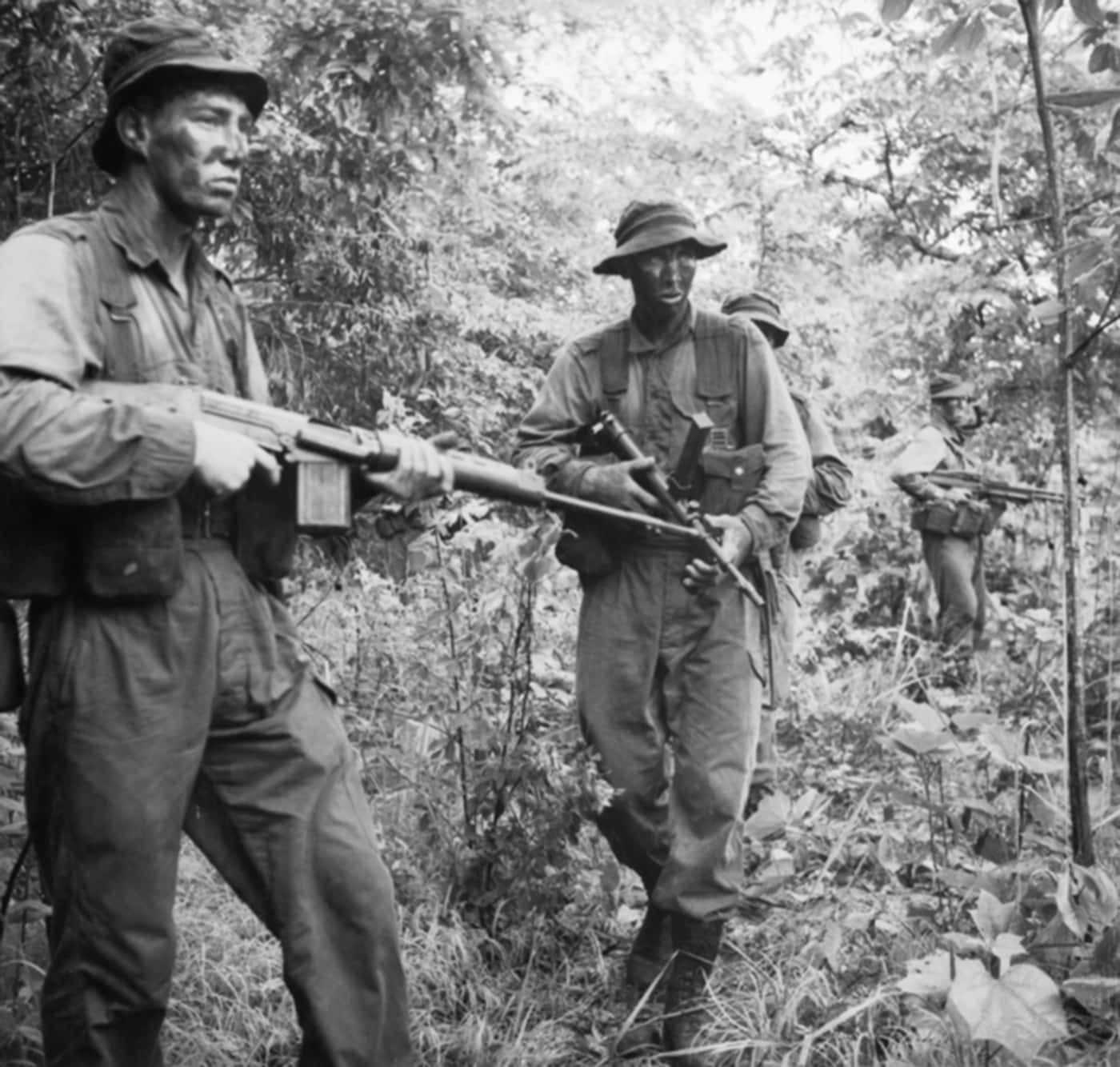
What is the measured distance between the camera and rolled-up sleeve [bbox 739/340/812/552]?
14.0 feet

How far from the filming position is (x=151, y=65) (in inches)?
110

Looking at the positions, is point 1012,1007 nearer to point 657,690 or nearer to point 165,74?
point 657,690

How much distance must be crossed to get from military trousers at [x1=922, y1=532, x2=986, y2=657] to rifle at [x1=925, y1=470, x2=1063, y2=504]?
0.39m

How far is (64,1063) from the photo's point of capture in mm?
2492

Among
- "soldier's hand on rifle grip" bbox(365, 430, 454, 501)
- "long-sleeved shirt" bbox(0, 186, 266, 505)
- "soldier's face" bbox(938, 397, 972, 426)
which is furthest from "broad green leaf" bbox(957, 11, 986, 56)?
"soldier's face" bbox(938, 397, 972, 426)

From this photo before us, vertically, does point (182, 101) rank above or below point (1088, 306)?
above

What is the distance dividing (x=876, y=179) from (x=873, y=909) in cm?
1018

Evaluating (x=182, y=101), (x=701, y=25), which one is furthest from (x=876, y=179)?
(x=182, y=101)

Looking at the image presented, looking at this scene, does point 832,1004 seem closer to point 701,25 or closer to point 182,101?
point 182,101

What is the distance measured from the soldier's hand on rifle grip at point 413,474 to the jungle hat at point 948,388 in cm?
819

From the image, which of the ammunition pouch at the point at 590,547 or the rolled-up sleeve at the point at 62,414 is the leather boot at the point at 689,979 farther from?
the rolled-up sleeve at the point at 62,414

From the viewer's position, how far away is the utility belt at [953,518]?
10.3m

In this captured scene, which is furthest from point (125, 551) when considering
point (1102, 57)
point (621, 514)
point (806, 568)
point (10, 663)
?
point (806, 568)

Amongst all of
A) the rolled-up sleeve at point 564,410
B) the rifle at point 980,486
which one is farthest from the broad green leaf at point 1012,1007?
the rifle at point 980,486
